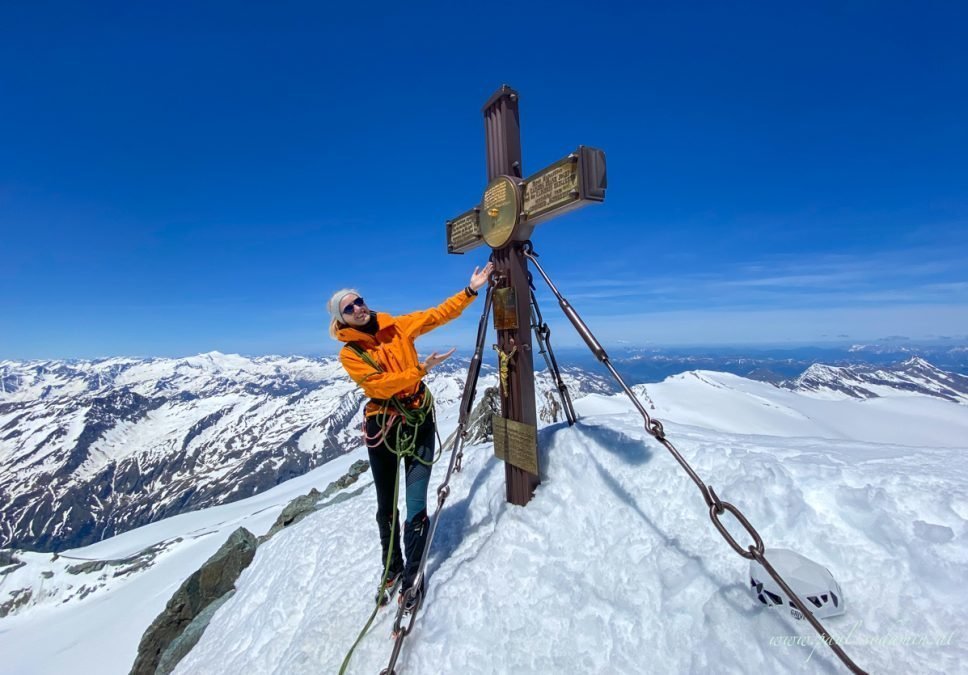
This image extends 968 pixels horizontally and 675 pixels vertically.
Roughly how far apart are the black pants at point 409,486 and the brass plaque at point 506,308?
1636 millimetres

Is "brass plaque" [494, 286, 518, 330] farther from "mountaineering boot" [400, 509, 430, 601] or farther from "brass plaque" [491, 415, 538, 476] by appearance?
"mountaineering boot" [400, 509, 430, 601]

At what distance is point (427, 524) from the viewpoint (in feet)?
19.2

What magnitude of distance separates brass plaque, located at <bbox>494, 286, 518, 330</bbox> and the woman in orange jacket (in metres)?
0.70

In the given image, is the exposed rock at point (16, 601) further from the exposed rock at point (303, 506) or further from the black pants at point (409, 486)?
the black pants at point (409, 486)

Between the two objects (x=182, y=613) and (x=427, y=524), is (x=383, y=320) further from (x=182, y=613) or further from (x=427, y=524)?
(x=182, y=613)

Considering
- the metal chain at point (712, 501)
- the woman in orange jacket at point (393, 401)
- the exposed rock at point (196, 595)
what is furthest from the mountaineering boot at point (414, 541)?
the exposed rock at point (196, 595)

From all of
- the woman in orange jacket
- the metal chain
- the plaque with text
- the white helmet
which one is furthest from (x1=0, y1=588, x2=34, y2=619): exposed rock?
the white helmet

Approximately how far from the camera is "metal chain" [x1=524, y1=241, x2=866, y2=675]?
3.19m

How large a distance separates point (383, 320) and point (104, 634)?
2934 centimetres

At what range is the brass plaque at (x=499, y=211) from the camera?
5844mm

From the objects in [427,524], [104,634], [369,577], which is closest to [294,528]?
[369,577]

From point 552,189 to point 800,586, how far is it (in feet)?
14.9

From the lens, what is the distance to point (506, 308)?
6.07 meters

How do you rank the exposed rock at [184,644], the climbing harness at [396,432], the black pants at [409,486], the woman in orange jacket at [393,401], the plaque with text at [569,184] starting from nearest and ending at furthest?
the plaque with text at [569,184], the woman in orange jacket at [393,401], the climbing harness at [396,432], the black pants at [409,486], the exposed rock at [184,644]
